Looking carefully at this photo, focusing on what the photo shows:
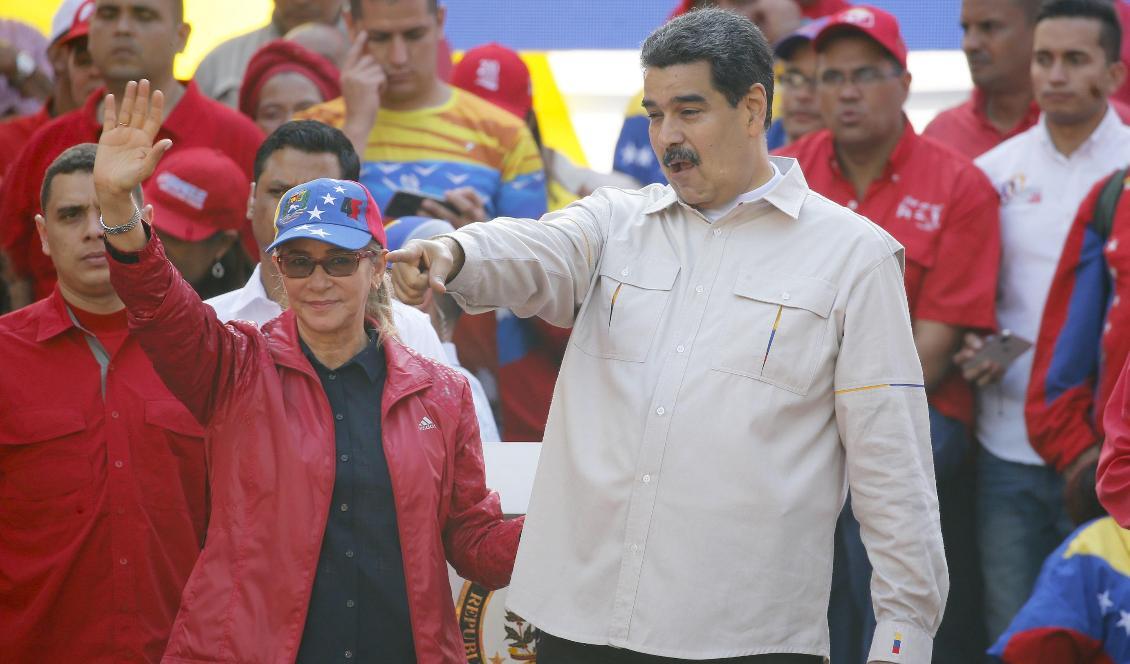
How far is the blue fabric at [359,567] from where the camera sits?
3.35 meters

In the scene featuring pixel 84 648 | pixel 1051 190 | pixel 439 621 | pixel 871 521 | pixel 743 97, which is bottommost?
pixel 84 648

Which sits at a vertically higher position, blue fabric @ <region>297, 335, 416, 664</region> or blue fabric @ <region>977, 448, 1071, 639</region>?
blue fabric @ <region>297, 335, 416, 664</region>

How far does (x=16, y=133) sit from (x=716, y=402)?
15.1 feet

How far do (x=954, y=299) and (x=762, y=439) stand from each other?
2302mm

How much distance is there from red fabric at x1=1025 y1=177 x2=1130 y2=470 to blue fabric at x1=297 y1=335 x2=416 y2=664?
8.19ft

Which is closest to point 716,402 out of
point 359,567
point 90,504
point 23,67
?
point 359,567

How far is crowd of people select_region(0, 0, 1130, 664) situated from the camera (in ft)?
10.4

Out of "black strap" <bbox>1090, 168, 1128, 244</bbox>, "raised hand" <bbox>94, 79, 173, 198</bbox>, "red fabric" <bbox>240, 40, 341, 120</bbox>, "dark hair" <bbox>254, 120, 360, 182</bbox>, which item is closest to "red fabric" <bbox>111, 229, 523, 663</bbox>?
"raised hand" <bbox>94, 79, 173, 198</bbox>

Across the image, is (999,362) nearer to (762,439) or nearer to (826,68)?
(826,68)

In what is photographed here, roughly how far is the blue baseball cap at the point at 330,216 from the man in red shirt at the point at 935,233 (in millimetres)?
2153

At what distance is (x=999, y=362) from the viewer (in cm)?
520

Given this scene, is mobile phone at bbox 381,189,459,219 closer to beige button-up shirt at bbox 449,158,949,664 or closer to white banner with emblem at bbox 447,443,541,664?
white banner with emblem at bbox 447,443,541,664

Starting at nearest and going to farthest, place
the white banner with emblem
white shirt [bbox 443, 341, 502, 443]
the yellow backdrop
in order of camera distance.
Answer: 1. the white banner with emblem
2. white shirt [bbox 443, 341, 502, 443]
3. the yellow backdrop

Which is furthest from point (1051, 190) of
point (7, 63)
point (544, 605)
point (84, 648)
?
point (7, 63)
